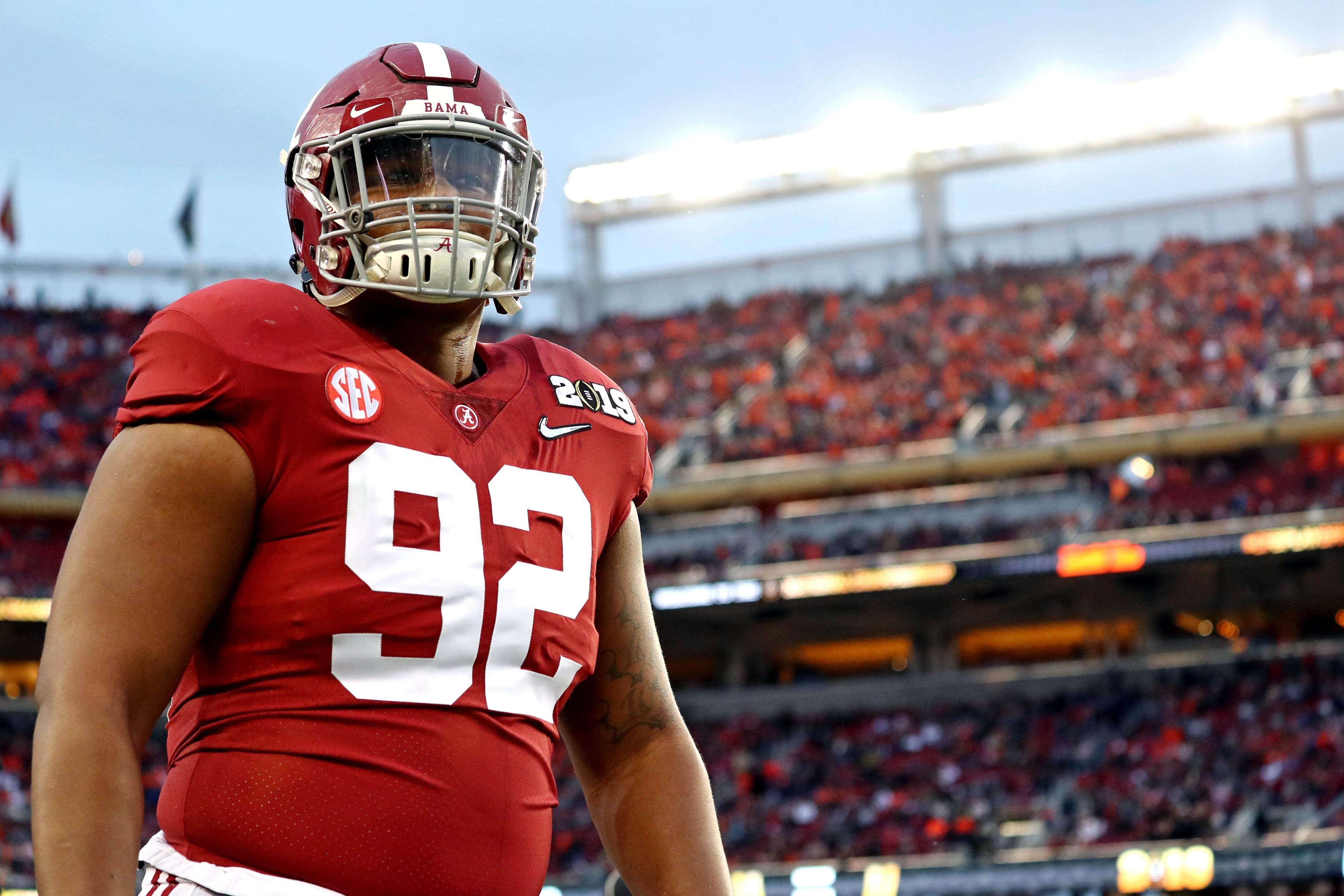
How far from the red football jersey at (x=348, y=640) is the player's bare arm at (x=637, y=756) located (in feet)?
0.77

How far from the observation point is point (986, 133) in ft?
95.4

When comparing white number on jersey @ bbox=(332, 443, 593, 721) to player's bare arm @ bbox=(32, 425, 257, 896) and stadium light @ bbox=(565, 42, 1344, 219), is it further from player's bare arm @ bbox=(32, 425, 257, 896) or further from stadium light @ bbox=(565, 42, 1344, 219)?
stadium light @ bbox=(565, 42, 1344, 219)

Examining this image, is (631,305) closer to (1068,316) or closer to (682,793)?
(1068,316)

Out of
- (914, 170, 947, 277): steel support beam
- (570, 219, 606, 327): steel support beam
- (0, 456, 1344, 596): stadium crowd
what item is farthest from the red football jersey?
(570, 219, 606, 327): steel support beam

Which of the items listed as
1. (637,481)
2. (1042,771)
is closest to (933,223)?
(1042,771)

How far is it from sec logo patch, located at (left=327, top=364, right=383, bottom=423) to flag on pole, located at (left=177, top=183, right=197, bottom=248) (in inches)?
1158

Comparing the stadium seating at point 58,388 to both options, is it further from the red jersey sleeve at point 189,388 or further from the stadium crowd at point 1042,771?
the red jersey sleeve at point 189,388

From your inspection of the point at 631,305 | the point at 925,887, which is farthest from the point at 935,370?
the point at 925,887

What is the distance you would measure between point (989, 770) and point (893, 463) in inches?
219

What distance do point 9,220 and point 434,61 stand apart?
30861mm

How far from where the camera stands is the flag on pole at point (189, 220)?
29344 mm

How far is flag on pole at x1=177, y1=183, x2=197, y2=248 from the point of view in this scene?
96.3 feet

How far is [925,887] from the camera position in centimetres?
1800

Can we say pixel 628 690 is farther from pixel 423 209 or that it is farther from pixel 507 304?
pixel 423 209
